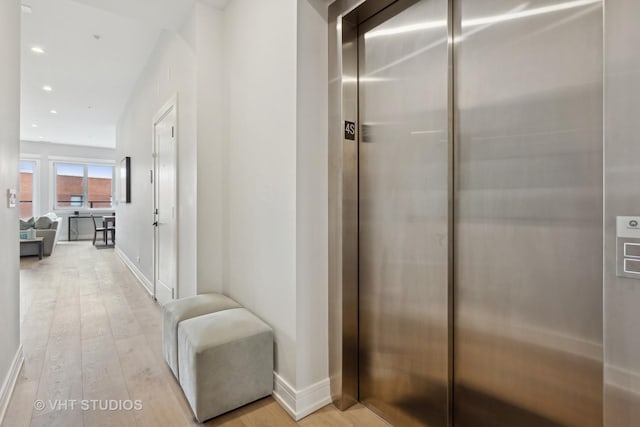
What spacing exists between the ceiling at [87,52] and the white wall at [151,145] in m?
0.19

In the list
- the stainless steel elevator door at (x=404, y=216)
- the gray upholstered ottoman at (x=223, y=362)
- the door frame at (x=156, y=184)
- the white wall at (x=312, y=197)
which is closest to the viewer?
the stainless steel elevator door at (x=404, y=216)

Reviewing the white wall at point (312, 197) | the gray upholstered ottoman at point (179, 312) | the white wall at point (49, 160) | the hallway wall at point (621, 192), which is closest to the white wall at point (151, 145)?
the gray upholstered ottoman at point (179, 312)

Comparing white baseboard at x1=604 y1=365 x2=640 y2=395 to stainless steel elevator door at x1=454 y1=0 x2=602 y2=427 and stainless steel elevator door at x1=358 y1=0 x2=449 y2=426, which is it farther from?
stainless steel elevator door at x1=358 y1=0 x2=449 y2=426

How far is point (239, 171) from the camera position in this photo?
97.3 inches

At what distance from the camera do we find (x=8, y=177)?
1994 mm

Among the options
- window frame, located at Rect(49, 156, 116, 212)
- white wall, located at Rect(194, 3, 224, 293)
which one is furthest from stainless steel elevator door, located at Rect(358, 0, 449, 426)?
window frame, located at Rect(49, 156, 116, 212)

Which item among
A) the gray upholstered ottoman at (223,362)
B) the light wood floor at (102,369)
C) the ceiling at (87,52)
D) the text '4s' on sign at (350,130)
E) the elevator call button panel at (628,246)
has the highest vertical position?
the ceiling at (87,52)

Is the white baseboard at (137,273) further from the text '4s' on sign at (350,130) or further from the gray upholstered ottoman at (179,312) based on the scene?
the text '4s' on sign at (350,130)

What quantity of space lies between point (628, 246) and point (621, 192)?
0.53ft

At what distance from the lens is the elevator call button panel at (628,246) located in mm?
900

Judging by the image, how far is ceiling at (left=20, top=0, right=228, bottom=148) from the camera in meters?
2.79

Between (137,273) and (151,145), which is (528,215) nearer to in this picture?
(151,145)

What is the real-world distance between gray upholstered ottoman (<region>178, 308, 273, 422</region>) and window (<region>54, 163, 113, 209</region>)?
11105 mm

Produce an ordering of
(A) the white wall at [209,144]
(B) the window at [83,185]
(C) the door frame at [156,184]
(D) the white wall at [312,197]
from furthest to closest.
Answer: (B) the window at [83,185] → (C) the door frame at [156,184] → (A) the white wall at [209,144] → (D) the white wall at [312,197]
